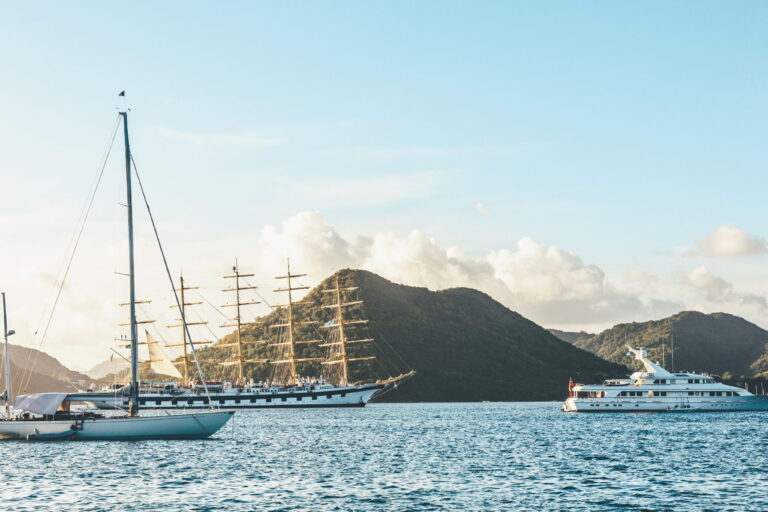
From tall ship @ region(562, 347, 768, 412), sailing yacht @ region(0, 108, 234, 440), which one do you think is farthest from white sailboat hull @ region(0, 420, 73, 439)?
tall ship @ region(562, 347, 768, 412)

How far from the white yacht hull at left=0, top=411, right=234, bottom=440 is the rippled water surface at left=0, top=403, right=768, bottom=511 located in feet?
3.75

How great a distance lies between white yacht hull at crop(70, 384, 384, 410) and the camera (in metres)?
169

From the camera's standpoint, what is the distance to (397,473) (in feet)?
163

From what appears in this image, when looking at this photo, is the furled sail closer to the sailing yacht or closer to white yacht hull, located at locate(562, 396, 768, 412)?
white yacht hull, located at locate(562, 396, 768, 412)

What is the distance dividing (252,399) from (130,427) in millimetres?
112637

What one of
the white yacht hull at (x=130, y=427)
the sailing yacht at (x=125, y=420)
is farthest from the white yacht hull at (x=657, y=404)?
the white yacht hull at (x=130, y=427)

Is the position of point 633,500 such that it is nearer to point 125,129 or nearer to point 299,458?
point 299,458

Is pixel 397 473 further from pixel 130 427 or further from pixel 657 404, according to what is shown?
pixel 657 404

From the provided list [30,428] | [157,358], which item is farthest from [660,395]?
Result: [157,358]

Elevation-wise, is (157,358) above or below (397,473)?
above

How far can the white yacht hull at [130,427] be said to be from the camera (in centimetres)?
6309

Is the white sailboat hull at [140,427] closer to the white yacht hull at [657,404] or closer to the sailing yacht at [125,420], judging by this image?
the sailing yacht at [125,420]

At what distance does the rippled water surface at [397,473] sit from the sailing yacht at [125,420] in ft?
4.03

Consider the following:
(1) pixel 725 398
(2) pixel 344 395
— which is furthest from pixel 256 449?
(2) pixel 344 395
